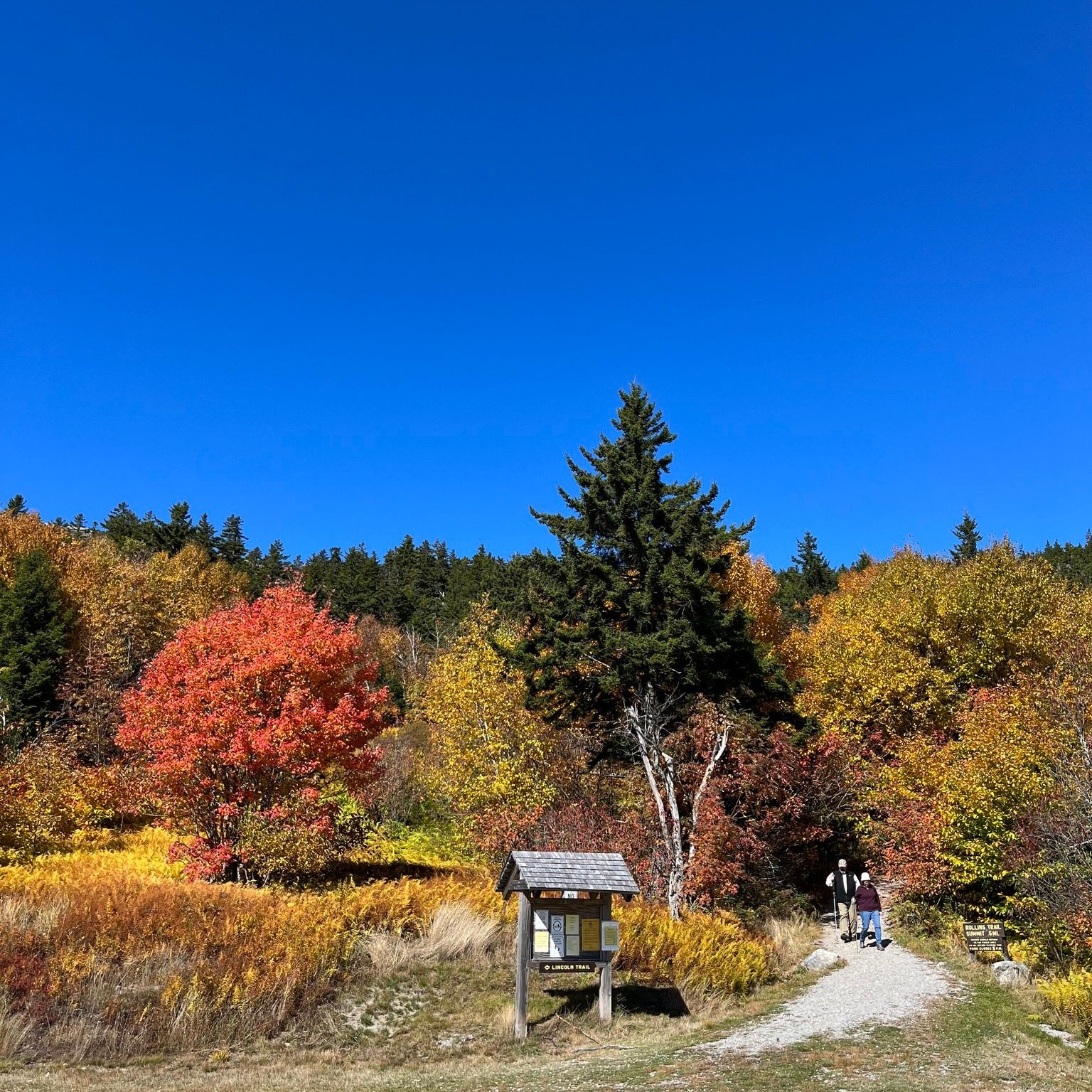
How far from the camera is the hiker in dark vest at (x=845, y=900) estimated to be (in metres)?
19.7

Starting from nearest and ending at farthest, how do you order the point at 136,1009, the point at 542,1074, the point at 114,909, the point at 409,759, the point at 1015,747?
the point at 542,1074 < the point at 136,1009 < the point at 114,909 < the point at 1015,747 < the point at 409,759

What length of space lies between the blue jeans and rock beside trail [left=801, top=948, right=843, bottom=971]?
5.96 feet

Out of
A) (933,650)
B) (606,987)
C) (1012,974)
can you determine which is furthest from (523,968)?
(933,650)

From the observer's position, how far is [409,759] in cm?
3391

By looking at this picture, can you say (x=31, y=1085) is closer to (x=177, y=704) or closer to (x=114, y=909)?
(x=114, y=909)

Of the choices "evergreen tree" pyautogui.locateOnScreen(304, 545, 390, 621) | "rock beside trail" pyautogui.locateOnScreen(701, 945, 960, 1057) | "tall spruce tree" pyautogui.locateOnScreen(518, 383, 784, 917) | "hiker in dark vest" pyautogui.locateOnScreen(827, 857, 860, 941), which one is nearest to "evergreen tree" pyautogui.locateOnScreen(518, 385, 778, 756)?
"tall spruce tree" pyautogui.locateOnScreen(518, 383, 784, 917)

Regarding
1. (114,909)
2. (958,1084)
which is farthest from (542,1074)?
(114,909)

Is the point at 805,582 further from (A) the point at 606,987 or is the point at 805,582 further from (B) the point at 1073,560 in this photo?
(A) the point at 606,987

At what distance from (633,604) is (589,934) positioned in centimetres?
992

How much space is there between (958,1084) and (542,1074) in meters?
4.70

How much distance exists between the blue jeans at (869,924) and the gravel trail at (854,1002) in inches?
15.8

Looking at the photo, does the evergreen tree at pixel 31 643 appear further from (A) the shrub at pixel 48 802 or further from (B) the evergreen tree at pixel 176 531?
(B) the evergreen tree at pixel 176 531

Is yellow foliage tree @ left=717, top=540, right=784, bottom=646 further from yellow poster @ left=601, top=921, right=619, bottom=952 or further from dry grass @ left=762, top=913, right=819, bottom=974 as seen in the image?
yellow poster @ left=601, top=921, right=619, bottom=952

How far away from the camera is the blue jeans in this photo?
18.5 meters
